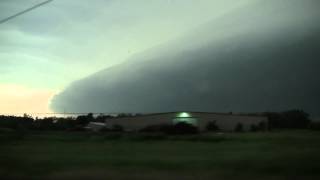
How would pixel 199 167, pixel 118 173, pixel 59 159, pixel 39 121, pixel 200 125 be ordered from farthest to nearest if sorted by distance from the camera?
pixel 200 125, pixel 39 121, pixel 59 159, pixel 199 167, pixel 118 173

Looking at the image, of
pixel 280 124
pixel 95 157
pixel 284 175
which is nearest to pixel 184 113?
pixel 280 124

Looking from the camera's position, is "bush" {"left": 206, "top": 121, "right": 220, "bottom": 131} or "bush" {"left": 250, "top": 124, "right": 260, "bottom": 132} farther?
"bush" {"left": 206, "top": 121, "right": 220, "bottom": 131}

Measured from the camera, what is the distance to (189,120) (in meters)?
93.5

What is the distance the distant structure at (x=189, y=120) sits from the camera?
92.9 meters

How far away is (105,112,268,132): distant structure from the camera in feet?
305

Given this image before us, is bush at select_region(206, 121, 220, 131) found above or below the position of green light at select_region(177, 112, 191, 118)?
below

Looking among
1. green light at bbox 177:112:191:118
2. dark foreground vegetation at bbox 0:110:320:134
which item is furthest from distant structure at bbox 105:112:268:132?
dark foreground vegetation at bbox 0:110:320:134

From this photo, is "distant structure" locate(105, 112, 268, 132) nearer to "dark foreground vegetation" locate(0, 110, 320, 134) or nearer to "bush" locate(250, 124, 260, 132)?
"bush" locate(250, 124, 260, 132)

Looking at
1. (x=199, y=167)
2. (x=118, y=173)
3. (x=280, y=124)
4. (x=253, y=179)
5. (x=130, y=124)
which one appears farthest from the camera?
(x=280, y=124)

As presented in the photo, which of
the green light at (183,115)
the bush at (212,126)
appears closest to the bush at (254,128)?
the bush at (212,126)

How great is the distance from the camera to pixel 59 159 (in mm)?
22219

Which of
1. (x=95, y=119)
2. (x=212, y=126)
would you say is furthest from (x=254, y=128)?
(x=95, y=119)

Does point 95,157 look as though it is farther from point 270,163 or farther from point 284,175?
point 284,175

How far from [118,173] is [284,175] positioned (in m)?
4.77
